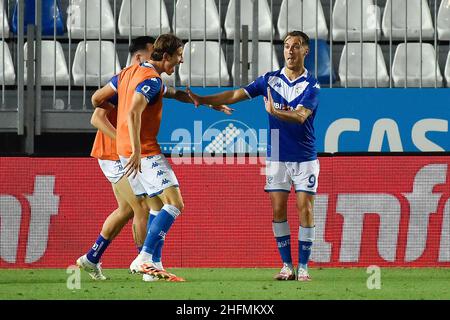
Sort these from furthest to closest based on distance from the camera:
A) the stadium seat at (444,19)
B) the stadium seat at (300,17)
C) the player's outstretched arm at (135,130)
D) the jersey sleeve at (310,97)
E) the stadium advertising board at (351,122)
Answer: the stadium seat at (444,19)
the stadium seat at (300,17)
the stadium advertising board at (351,122)
the jersey sleeve at (310,97)
the player's outstretched arm at (135,130)

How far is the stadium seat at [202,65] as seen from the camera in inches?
451

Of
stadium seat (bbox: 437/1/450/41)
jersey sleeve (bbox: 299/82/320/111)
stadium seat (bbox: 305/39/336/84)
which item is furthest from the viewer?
stadium seat (bbox: 437/1/450/41)

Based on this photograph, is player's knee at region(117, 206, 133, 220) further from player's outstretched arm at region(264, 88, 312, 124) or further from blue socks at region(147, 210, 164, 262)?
player's outstretched arm at region(264, 88, 312, 124)

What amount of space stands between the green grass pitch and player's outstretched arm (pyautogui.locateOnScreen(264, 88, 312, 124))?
1.14 meters

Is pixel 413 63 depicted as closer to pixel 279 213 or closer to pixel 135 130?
pixel 279 213

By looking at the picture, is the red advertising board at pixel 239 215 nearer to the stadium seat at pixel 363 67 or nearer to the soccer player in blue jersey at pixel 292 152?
the soccer player in blue jersey at pixel 292 152

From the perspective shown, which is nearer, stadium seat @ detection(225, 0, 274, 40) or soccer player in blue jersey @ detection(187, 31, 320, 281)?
soccer player in blue jersey @ detection(187, 31, 320, 281)

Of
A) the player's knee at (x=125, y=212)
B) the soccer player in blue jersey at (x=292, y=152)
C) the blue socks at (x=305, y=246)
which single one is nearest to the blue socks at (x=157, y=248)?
the player's knee at (x=125, y=212)

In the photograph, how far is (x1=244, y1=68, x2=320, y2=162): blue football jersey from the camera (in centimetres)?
853

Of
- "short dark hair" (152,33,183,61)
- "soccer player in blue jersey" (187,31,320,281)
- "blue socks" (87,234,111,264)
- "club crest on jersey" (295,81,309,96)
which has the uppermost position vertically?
"short dark hair" (152,33,183,61)

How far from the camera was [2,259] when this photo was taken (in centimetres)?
979

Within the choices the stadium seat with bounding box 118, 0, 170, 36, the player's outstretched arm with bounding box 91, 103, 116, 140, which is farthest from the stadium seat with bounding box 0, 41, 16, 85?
the player's outstretched arm with bounding box 91, 103, 116, 140

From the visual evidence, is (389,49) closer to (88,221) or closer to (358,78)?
(358,78)

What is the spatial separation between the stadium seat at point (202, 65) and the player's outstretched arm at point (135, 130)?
3345mm
